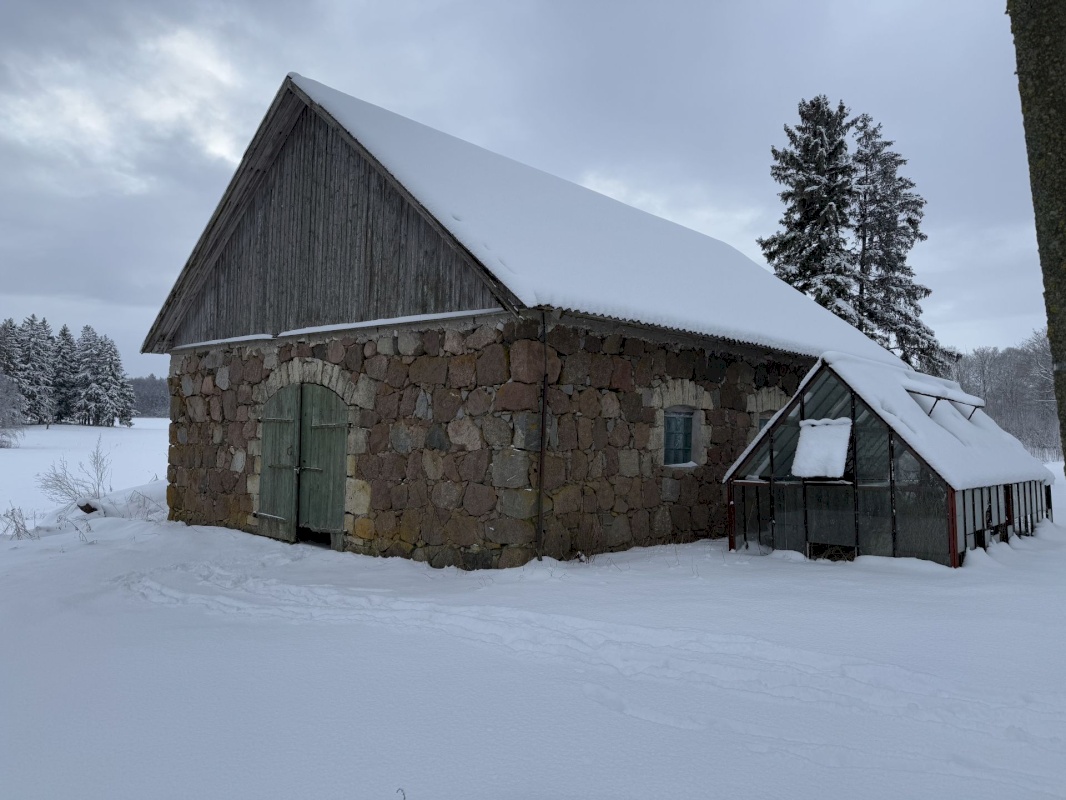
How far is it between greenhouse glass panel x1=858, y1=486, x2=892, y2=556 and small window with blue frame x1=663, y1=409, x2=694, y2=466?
2.39m

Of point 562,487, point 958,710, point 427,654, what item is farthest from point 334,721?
point 562,487

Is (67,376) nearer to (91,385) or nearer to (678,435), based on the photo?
(91,385)

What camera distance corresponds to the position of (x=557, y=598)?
598cm

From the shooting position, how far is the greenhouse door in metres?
9.22

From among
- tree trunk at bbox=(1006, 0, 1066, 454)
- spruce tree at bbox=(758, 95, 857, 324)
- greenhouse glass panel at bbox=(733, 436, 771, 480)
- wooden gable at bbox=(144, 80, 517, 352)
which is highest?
spruce tree at bbox=(758, 95, 857, 324)

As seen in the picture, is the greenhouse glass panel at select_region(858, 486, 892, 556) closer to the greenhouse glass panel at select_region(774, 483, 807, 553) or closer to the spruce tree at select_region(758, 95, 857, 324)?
the greenhouse glass panel at select_region(774, 483, 807, 553)

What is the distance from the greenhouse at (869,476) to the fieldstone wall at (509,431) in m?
1.11

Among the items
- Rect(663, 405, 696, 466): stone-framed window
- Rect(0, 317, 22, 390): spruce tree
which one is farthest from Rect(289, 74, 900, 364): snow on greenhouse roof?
Rect(0, 317, 22, 390): spruce tree

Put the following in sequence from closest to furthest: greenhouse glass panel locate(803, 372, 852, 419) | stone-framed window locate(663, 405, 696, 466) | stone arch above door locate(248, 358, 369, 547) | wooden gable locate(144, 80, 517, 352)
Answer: greenhouse glass panel locate(803, 372, 852, 419) < wooden gable locate(144, 80, 517, 352) < stone arch above door locate(248, 358, 369, 547) < stone-framed window locate(663, 405, 696, 466)

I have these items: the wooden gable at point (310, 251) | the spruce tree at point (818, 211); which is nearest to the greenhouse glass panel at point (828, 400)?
the wooden gable at point (310, 251)

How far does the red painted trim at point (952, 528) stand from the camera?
7.14 meters

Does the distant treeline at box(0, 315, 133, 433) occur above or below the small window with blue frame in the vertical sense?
above

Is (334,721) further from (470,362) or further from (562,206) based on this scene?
(562,206)

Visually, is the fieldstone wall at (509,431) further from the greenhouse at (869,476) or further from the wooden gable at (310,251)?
the greenhouse at (869,476)
